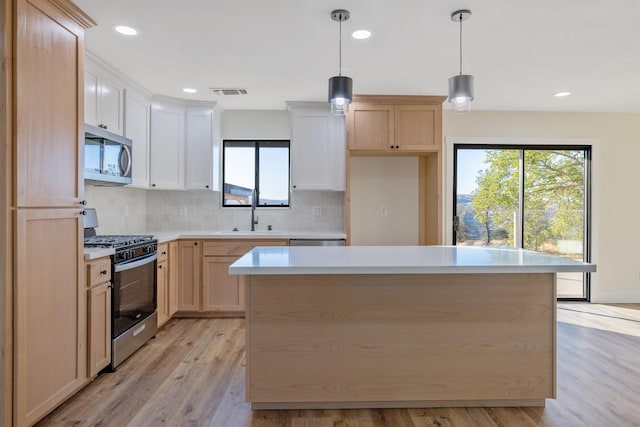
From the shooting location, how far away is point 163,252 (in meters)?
3.54

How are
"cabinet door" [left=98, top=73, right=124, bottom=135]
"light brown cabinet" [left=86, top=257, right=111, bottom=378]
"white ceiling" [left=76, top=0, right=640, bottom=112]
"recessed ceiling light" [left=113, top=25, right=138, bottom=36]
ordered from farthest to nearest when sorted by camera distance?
1. "cabinet door" [left=98, top=73, right=124, bottom=135]
2. "recessed ceiling light" [left=113, top=25, right=138, bottom=36]
3. "light brown cabinet" [left=86, top=257, right=111, bottom=378]
4. "white ceiling" [left=76, top=0, right=640, bottom=112]

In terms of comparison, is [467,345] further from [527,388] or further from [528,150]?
[528,150]

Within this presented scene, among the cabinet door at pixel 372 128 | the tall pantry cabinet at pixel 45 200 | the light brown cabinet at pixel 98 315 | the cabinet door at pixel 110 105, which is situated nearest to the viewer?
the tall pantry cabinet at pixel 45 200

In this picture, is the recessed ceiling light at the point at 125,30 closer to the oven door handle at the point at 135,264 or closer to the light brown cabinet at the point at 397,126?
the oven door handle at the point at 135,264

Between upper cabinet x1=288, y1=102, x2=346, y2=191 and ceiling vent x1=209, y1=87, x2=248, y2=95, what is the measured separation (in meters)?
0.57

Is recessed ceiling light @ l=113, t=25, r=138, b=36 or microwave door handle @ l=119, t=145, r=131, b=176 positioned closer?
recessed ceiling light @ l=113, t=25, r=138, b=36

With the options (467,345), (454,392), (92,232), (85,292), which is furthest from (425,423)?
(92,232)

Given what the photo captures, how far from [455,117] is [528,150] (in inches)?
40.0

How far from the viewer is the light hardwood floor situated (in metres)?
2.06

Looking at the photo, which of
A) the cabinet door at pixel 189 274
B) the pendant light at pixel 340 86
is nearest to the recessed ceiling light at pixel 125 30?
the pendant light at pixel 340 86

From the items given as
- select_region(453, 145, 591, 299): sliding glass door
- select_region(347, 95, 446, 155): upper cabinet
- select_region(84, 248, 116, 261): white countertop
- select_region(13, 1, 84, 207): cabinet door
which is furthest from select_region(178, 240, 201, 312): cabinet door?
select_region(453, 145, 591, 299): sliding glass door

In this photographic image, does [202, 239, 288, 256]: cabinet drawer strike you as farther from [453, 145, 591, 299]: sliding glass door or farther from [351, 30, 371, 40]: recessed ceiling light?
[453, 145, 591, 299]: sliding glass door

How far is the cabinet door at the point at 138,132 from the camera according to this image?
3531 millimetres

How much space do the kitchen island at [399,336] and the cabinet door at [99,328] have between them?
110cm
